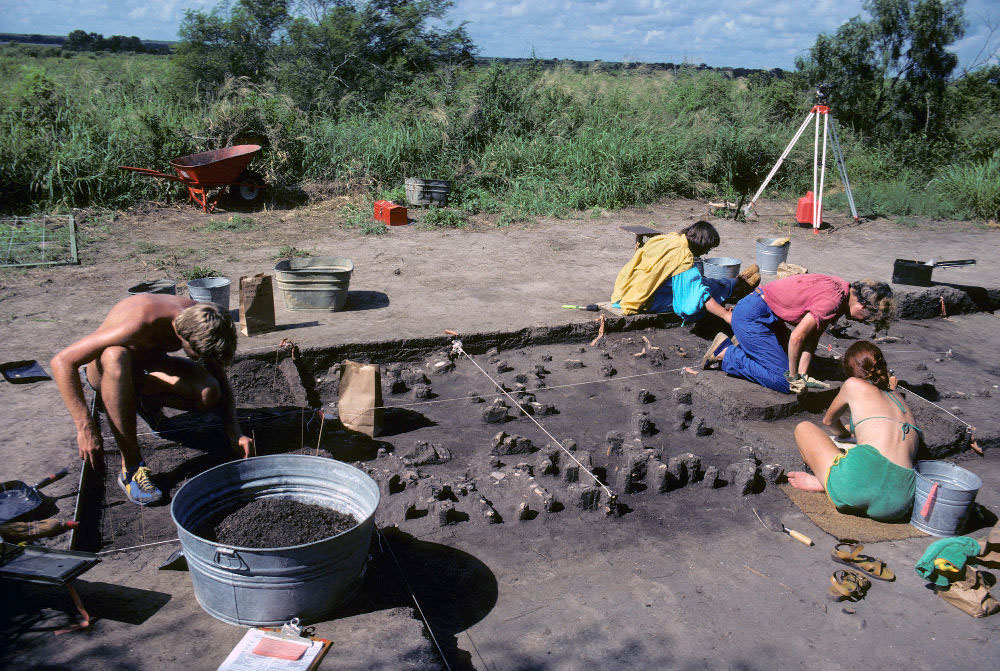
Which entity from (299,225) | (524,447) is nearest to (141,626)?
(524,447)

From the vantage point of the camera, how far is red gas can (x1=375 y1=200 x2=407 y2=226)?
396 inches

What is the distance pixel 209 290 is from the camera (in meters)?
5.61

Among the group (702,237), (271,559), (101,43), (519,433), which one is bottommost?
(519,433)

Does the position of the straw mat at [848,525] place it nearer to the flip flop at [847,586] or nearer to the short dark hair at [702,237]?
the flip flop at [847,586]

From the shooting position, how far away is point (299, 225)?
1010cm

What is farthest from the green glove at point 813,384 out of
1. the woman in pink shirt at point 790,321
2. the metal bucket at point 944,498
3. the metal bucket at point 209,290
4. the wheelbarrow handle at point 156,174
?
the wheelbarrow handle at point 156,174

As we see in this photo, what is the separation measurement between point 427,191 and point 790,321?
7098mm

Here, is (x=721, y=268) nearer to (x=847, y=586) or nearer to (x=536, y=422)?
(x=536, y=422)

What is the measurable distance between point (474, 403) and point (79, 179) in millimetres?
8054

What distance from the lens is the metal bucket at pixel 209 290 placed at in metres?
5.62

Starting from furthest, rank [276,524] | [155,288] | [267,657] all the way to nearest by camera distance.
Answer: [155,288] < [276,524] < [267,657]

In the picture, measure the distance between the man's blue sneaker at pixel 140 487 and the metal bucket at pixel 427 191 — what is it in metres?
8.03

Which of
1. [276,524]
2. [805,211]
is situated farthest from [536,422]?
[805,211]

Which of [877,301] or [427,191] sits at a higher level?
[427,191]
